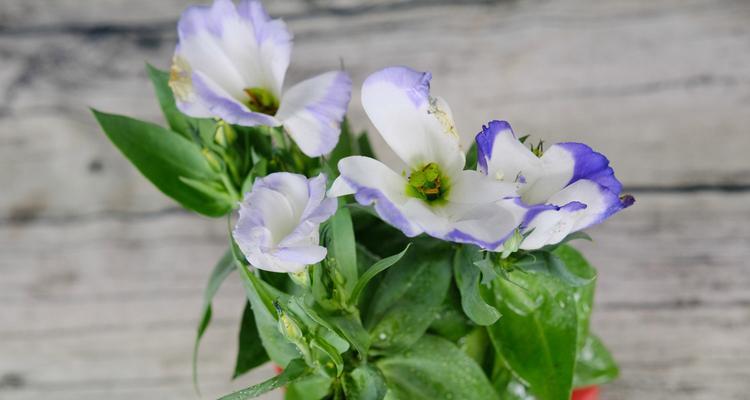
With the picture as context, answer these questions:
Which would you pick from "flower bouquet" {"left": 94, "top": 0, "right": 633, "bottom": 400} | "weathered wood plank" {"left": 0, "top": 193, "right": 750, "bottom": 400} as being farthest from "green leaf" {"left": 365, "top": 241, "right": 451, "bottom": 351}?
"weathered wood plank" {"left": 0, "top": 193, "right": 750, "bottom": 400}

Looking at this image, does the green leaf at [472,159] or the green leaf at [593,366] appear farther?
the green leaf at [593,366]

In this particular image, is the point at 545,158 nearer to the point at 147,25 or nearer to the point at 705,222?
the point at 705,222

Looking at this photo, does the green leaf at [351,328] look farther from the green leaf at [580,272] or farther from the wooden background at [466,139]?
the wooden background at [466,139]

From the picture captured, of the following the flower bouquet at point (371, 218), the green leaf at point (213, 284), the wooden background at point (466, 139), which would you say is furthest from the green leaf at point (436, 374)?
the wooden background at point (466, 139)

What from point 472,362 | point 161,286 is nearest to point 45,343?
point 161,286

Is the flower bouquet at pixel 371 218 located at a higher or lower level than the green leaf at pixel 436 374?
higher

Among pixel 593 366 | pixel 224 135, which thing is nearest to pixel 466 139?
pixel 593 366

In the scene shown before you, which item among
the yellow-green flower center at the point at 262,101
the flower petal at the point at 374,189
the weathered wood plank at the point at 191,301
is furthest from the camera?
the weathered wood plank at the point at 191,301

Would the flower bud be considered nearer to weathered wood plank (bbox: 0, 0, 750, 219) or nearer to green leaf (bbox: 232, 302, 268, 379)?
green leaf (bbox: 232, 302, 268, 379)
